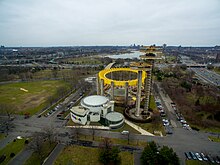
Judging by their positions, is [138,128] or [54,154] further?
[138,128]

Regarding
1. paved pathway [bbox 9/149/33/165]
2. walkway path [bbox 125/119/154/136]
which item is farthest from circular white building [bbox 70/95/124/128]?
paved pathway [bbox 9/149/33/165]

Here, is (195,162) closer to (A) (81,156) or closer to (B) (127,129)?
(B) (127,129)

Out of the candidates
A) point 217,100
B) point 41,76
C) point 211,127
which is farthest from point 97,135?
point 41,76

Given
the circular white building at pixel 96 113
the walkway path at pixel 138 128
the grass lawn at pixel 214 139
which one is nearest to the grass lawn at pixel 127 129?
the walkway path at pixel 138 128

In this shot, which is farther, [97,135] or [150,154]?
[97,135]

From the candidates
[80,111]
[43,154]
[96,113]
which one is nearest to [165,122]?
[96,113]

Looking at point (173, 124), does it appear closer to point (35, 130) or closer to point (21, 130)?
point (35, 130)

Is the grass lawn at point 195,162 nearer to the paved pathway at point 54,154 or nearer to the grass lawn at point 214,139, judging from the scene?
the grass lawn at point 214,139
